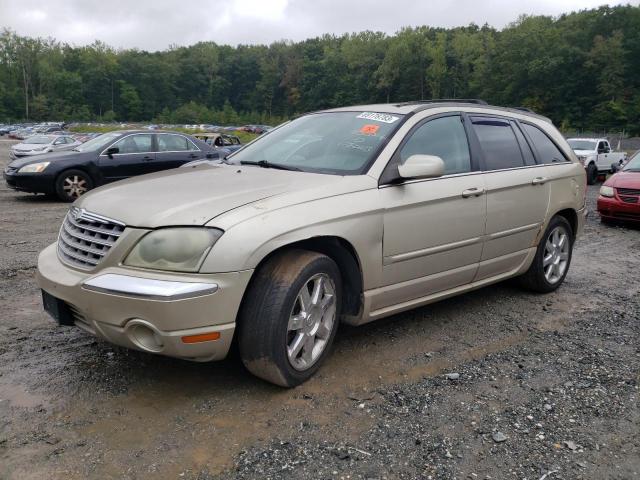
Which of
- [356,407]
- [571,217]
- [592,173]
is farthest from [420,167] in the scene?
[592,173]

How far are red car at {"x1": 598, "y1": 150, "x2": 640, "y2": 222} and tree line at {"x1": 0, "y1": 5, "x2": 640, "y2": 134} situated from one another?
71.7m

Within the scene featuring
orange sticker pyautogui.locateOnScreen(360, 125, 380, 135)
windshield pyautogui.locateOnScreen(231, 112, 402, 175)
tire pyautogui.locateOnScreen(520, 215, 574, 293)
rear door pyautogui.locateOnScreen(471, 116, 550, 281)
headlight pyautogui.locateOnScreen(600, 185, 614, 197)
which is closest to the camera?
windshield pyautogui.locateOnScreen(231, 112, 402, 175)

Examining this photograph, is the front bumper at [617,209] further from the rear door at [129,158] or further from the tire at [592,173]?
the tire at [592,173]

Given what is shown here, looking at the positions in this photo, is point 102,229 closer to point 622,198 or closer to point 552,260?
point 552,260

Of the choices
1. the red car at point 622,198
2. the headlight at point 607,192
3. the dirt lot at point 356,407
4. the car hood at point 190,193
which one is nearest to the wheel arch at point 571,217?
the dirt lot at point 356,407

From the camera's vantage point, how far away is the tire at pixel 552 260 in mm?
5023

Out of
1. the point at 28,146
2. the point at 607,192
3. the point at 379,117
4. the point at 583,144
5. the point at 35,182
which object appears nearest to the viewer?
the point at 379,117

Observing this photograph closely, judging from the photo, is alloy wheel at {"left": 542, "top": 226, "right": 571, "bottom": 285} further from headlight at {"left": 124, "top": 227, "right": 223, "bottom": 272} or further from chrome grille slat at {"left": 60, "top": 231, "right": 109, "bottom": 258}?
chrome grille slat at {"left": 60, "top": 231, "right": 109, "bottom": 258}

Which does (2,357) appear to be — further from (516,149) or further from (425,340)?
(516,149)

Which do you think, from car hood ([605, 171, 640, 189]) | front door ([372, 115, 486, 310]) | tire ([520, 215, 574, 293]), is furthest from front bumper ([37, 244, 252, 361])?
car hood ([605, 171, 640, 189])

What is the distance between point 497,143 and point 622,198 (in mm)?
6174

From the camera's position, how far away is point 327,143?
13.1 feet

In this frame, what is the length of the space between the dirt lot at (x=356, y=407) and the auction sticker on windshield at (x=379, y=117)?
1.55 m

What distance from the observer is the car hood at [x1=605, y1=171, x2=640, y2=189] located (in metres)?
9.52
